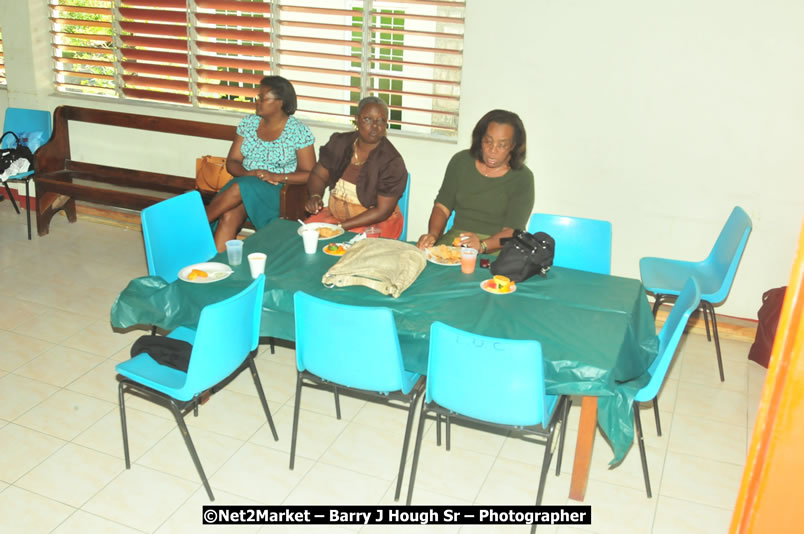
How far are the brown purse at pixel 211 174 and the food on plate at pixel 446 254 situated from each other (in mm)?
2218

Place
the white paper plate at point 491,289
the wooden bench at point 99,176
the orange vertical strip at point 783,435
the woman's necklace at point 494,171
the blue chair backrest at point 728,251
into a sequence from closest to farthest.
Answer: the orange vertical strip at point 783,435 < the white paper plate at point 491,289 < the blue chair backrest at point 728,251 < the woman's necklace at point 494,171 < the wooden bench at point 99,176

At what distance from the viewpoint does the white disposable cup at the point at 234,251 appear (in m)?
3.33

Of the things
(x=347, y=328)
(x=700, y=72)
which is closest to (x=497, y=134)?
(x=700, y=72)

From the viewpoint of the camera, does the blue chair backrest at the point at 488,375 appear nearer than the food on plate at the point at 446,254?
Yes

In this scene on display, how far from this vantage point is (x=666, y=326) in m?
3.01

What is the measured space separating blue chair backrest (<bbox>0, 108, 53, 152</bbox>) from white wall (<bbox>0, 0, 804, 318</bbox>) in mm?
3254

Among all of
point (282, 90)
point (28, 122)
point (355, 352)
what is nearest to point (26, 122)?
point (28, 122)

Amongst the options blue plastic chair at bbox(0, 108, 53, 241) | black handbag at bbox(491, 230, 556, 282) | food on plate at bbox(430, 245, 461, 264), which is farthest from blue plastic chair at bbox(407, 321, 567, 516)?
blue plastic chair at bbox(0, 108, 53, 241)

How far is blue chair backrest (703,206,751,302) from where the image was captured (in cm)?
382

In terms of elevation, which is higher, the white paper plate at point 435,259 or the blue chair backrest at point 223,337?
the white paper plate at point 435,259

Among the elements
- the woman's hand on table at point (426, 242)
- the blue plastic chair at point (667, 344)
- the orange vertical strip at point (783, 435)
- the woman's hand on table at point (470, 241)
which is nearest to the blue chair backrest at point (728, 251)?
the blue plastic chair at point (667, 344)

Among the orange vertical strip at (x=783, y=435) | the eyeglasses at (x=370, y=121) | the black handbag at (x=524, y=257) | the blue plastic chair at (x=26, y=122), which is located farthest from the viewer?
the blue plastic chair at (x=26, y=122)

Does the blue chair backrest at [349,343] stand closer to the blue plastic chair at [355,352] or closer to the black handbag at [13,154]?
the blue plastic chair at [355,352]

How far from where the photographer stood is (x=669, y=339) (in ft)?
9.40
